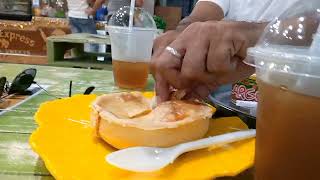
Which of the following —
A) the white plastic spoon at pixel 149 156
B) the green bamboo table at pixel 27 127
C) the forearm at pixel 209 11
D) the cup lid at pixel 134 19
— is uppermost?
the forearm at pixel 209 11

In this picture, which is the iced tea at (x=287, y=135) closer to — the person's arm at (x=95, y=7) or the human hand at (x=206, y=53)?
the human hand at (x=206, y=53)

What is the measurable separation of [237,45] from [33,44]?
96.8 inches

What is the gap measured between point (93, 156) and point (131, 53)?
53 cm

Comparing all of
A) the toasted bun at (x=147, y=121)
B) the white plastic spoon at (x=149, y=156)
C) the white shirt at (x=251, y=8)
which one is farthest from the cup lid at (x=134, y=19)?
the white plastic spoon at (x=149, y=156)

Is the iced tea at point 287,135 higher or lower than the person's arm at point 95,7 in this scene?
lower

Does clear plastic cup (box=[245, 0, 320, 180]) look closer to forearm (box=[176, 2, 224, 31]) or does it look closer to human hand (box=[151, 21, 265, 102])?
human hand (box=[151, 21, 265, 102])

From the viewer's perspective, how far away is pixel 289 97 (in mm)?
319

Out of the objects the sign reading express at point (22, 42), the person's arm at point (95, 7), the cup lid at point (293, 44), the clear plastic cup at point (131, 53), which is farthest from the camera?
the sign reading express at point (22, 42)

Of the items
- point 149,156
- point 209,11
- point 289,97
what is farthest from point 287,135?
point 209,11

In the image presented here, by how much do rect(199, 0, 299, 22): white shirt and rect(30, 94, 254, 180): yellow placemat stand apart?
84 centimetres

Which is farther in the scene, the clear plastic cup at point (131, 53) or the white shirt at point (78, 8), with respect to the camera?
the white shirt at point (78, 8)

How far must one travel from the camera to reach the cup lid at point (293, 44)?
303 mm

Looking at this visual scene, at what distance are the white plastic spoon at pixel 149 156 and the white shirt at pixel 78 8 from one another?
2.45 metres

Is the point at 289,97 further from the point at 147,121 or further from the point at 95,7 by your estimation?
the point at 95,7
